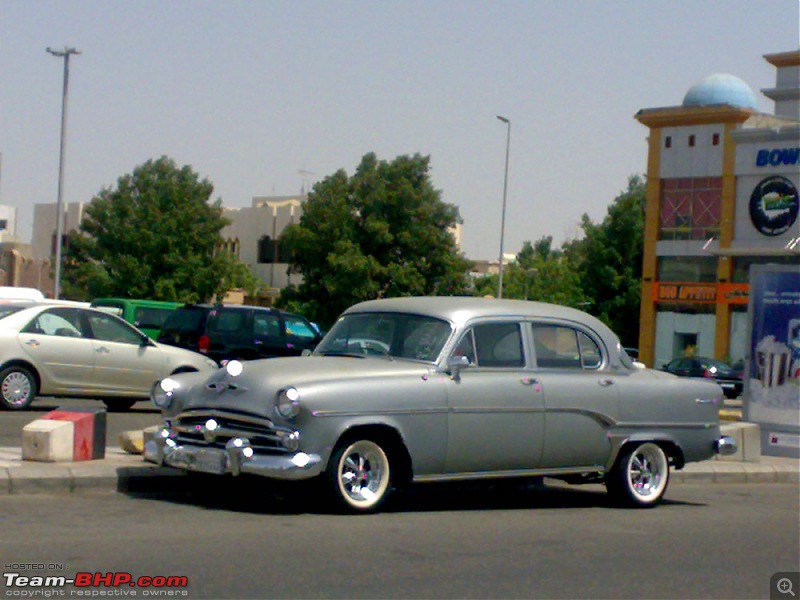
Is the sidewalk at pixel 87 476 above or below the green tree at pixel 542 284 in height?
below

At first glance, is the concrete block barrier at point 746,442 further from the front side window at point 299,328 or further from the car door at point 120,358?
the front side window at point 299,328

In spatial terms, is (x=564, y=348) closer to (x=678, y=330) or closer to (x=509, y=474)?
(x=509, y=474)

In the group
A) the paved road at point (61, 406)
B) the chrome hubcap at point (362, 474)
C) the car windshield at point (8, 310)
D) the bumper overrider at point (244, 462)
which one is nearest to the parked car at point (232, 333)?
the paved road at point (61, 406)

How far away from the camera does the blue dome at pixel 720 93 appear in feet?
172

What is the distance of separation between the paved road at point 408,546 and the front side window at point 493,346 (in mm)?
A: 1259

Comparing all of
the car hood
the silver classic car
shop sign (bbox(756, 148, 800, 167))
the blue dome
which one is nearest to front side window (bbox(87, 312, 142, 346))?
the silver classic car

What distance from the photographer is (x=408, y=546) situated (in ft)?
26.3

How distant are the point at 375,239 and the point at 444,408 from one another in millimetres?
40035

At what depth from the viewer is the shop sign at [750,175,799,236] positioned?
48719 mm

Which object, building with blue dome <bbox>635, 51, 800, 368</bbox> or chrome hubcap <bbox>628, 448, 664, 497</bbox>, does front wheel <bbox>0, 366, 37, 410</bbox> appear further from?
building with blue dome <bbox>635, 51, 800, 368</bbox>

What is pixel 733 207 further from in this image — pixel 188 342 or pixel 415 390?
pixel 415 390

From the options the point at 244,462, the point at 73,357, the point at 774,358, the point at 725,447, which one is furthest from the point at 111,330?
the point at 725,447

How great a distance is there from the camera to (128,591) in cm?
625

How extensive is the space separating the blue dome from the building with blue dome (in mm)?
48
